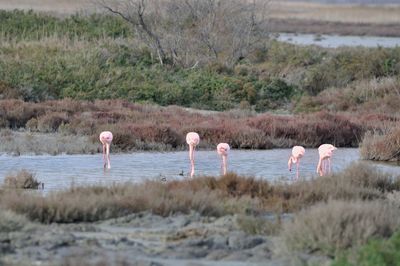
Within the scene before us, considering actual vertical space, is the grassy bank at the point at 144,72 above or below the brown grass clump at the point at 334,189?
above

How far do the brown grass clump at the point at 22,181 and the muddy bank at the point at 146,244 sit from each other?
4.33 meters

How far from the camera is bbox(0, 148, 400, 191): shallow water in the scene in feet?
66.3

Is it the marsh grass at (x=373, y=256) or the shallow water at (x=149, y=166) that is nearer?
the marsh grass at (x=373, y=256)

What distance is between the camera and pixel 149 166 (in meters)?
22.4

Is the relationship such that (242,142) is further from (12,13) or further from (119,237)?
(12,13)

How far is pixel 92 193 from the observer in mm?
14758

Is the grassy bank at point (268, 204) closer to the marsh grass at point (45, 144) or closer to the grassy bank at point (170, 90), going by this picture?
the marsh grass at point (45, 144)

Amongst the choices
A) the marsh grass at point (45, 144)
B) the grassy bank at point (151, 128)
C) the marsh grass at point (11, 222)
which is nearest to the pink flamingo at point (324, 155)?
the grassy bank at point (151, 128)

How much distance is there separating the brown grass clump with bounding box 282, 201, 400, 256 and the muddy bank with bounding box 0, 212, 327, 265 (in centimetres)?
22

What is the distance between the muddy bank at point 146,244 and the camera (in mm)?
11469

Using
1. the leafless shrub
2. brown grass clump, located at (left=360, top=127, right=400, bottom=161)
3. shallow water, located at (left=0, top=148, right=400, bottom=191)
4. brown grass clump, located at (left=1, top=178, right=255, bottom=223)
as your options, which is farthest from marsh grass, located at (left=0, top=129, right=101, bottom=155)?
the leafless shrub

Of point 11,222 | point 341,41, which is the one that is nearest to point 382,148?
point 11,222

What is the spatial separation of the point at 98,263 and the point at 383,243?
9.78 ft

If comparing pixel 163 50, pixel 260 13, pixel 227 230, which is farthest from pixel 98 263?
pixel 260 13
